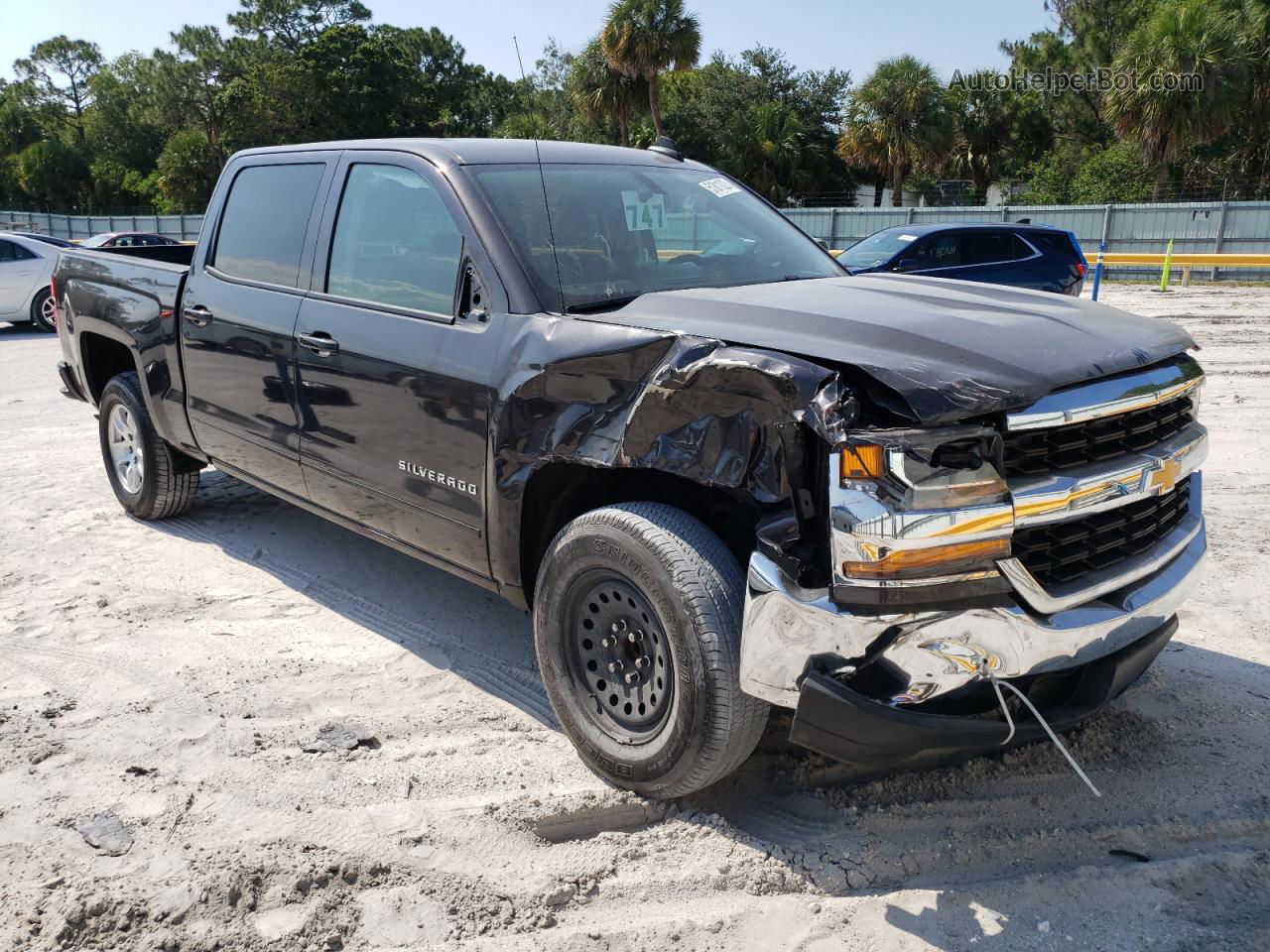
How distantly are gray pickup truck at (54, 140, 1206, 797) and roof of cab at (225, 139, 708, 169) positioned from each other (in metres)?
0.02

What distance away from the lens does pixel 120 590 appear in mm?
4836

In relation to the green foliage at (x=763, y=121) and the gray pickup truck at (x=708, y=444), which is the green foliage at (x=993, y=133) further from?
the gray pickup truck at (x=708, y=444)

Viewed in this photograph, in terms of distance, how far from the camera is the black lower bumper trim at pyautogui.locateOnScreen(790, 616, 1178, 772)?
2.44 m

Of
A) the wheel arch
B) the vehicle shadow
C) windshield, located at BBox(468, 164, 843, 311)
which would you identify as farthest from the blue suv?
the vehicle shadow

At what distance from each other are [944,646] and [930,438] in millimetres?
510

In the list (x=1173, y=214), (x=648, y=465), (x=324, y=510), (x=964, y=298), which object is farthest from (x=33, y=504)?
(x=1173, y=214)

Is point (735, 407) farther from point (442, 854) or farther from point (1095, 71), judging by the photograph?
point (1095, 71)

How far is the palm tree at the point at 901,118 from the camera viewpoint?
37.8 meters

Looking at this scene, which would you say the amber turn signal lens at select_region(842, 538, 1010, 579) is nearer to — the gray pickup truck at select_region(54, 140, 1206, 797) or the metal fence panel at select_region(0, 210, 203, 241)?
the gray pickup truck at select_region(54, 140, 1206, 797)

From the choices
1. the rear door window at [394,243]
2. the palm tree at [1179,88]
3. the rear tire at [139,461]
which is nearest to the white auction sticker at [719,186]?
the rear door window at [394,243]

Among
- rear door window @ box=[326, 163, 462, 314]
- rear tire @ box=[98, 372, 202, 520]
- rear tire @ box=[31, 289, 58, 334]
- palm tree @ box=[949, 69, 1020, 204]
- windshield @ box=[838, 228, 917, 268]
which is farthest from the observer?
palm tree @ box=[949, 69, 1020, 204]

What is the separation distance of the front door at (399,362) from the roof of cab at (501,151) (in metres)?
0.06

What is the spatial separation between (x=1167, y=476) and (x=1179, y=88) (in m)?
31.1

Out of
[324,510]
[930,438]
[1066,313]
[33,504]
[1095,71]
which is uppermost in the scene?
[1095,71]
